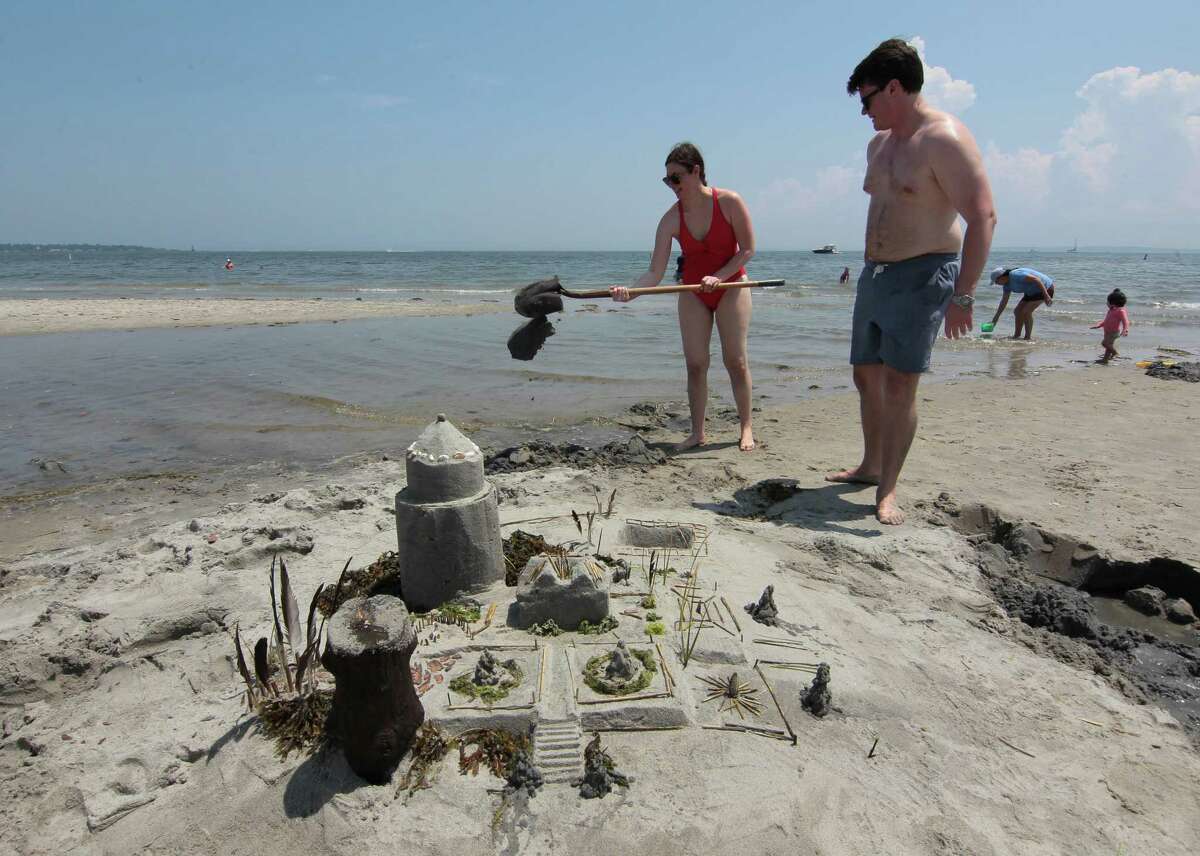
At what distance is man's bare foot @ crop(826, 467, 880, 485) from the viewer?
504cm

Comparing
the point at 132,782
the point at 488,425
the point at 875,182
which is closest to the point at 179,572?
the point at 132,782

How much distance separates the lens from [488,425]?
7078 mm

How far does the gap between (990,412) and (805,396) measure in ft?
6.49

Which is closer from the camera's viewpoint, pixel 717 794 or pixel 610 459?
pixel 717 794

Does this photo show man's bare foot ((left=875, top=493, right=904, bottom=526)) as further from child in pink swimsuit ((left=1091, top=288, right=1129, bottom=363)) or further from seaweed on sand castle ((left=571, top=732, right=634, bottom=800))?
child in pink swimsuit ((left=1091, top=288, right=1129, bottom=363))

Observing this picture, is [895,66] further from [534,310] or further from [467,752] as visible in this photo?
[467,752]

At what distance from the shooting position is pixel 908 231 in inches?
165

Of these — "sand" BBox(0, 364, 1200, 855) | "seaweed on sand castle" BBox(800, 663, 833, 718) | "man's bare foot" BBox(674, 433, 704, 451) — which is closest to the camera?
"sand" BBox(0, 364, 1200, 855)

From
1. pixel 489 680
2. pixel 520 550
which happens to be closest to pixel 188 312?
pixel 520 550

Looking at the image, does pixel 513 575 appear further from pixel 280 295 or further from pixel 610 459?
pixel 280 295

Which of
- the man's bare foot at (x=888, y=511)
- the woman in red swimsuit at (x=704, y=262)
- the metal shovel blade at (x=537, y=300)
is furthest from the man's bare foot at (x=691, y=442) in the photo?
the man's bare foot at (x=888, y=511)

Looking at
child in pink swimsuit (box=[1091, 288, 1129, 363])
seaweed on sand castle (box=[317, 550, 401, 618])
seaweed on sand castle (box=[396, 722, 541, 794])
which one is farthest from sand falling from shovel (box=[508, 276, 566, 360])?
child in pink swimsuit (box=[1091, 288, 1129, 363])

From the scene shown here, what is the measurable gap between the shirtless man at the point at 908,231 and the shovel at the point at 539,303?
3.38 ft

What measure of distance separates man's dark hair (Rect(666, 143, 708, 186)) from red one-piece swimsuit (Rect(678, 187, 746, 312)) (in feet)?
0.82
